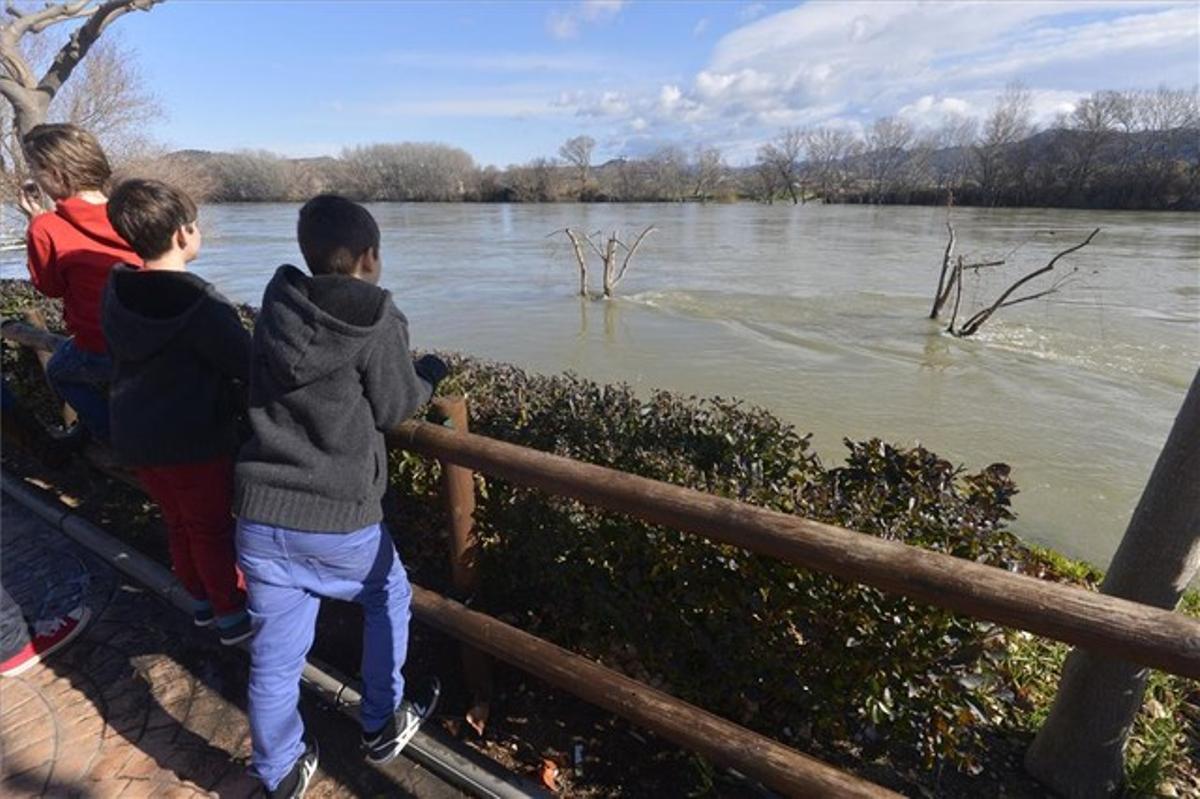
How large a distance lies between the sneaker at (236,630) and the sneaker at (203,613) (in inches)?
7.3

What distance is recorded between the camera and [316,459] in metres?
1.84

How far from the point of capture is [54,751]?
7.77ft

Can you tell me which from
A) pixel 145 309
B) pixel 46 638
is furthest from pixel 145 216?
pixel 46 638

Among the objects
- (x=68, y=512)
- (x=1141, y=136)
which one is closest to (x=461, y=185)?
(x=1141, y=136)

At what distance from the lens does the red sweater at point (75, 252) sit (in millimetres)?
2482

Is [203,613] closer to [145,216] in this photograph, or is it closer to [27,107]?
[145,216]

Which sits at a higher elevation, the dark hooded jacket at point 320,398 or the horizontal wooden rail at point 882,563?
the dark hooded jacket at point 320,398

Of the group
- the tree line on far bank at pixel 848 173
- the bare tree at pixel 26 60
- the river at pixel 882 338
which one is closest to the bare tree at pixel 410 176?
the tree line on far bank at pixel 848 173

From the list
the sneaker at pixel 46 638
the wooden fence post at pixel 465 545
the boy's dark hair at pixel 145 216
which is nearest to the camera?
the boy's dark hair at pixel 145 216

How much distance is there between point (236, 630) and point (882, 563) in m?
2.41

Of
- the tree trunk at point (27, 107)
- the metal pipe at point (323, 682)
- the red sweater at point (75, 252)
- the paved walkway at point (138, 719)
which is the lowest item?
the paved walkway at point (138, 719)

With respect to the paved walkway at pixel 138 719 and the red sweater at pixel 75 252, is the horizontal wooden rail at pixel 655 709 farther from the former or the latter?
the red sweater at pixel 75 252

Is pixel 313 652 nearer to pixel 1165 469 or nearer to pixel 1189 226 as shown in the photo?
pixel 1165 469

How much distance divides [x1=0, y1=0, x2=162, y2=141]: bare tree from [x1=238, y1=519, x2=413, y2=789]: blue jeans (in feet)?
29.4
